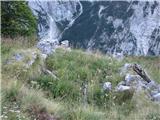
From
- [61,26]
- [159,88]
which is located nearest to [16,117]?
[159,88]

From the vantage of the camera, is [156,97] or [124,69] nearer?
[156,97]

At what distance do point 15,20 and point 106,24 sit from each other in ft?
175

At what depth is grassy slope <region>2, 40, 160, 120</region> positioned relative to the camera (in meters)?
7.30

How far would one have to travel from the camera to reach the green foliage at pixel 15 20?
60.9 ft

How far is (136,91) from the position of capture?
9234 mm

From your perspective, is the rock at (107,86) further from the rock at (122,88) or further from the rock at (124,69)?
the rock at (124,69)

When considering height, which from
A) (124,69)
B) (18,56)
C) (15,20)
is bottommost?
(15,20)

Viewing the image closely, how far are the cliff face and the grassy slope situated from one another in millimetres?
36944

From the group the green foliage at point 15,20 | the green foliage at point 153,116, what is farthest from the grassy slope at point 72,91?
the green foliage at point 15,20

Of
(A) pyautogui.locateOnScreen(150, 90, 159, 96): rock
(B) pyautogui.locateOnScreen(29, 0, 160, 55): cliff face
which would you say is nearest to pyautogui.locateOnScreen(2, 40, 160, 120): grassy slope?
(A) pyautogui.locateOnScreen(150, 90, 159, 96): rock

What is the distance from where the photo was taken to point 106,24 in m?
72.6

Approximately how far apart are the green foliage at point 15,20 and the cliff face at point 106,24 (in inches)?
1023

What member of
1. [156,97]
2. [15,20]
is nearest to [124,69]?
[156,97]

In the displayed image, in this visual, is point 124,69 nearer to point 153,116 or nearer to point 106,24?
point 153,116
